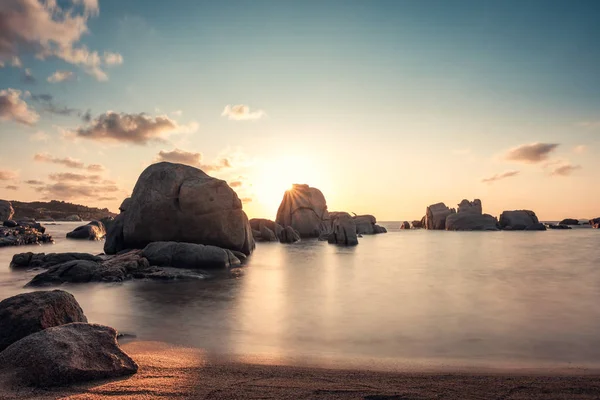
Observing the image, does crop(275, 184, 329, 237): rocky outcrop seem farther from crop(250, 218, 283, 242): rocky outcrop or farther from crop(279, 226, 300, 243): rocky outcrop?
crop(279, 226, 300, 243): rocky outcrop

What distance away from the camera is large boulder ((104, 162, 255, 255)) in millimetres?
22391

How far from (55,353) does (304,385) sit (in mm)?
3211

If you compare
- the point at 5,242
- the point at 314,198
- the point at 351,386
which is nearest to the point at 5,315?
the point at 351,386

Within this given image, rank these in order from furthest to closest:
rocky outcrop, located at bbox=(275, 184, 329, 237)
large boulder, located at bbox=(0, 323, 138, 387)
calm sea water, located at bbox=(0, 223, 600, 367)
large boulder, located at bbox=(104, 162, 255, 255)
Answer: rocky outcrop, located at bbox=(275, 184, 329, 237), large boulder, located at bbox=(104, 162, 255, 255), calm sea water, located at bbox=(0, 223, 600, 367), large boulder, located at bbox=(0, 323, 138, 387)

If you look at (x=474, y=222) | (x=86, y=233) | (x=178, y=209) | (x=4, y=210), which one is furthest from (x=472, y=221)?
(x=4, y=210)

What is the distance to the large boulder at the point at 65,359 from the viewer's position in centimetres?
468

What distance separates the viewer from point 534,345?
7516 mm

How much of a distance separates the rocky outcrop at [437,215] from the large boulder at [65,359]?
10547cm

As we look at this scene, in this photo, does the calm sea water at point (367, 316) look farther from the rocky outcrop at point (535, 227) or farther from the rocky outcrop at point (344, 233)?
the rocky outcrop at point (535, 227)

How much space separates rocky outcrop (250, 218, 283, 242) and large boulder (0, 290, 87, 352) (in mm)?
42858

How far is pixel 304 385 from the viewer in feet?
16.2

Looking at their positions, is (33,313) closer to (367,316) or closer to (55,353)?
(55,353)

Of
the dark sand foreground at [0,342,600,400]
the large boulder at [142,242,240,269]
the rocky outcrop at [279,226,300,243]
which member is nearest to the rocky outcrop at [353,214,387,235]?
the rocky outcrop at [279,226,300,243]

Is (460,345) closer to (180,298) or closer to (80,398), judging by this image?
(80,398)
